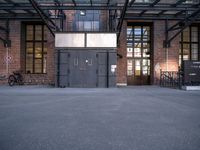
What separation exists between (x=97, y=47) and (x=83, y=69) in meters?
2.10

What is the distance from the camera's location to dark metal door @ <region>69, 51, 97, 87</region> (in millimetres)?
20125

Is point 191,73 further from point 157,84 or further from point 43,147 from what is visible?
point 43,147

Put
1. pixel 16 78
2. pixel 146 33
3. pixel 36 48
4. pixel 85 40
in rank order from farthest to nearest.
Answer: pixel 146 33
pixel 36 48
pixel 16 78
pixel 85 40

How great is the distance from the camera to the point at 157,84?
23641 mm

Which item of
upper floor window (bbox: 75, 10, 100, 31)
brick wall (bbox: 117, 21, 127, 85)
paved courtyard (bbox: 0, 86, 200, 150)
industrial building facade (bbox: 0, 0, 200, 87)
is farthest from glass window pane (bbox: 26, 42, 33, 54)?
paved courtyard (bbox: 0, 86, 200, 150)

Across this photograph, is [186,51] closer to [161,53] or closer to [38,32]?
[161,53]

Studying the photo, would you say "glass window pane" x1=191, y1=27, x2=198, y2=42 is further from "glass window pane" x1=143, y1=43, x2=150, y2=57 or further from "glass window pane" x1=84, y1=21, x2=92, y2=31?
"glass window pane" x1=84, y1=21, x2=92, y2=31

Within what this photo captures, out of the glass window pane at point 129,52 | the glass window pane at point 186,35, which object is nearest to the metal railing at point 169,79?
the glass window pane at point 129,52

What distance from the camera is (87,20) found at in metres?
23.6

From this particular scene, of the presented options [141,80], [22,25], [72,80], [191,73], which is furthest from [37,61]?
[191,73]

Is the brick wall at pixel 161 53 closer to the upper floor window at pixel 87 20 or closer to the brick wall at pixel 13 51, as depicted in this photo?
the upper floor window at pixel 87 20

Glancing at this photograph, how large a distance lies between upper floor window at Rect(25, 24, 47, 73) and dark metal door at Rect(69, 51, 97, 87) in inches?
198

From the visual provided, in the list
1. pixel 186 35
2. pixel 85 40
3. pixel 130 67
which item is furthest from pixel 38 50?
pixel 186 35

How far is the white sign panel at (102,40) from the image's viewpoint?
20.2 meters
